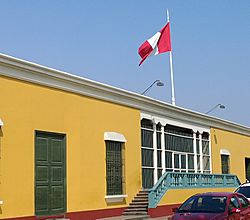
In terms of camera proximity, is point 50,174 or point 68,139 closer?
point 50,174

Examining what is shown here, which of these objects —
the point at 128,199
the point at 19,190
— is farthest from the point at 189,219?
the point at 128,199

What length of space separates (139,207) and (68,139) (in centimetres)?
536

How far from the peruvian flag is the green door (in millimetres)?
11184

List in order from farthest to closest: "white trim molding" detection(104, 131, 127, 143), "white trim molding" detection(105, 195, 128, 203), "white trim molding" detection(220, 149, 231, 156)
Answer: "white trim molding" detection(220, 149, 231, 156)
"white trim molding" detection(104, 131, 127, 143)
"white trim molding" detection(105, 195, 128, 203)

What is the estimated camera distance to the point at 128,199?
2388cm

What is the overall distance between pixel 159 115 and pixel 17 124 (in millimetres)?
10863

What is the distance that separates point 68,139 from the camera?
794 inches

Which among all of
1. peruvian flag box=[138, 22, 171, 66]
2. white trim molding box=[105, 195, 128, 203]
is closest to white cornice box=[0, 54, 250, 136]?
peruvian flag box=[138, 22, 171, 66]

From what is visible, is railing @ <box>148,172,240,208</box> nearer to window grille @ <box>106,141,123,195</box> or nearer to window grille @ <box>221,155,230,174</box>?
window grille @ <box>106,141,123,195</box>

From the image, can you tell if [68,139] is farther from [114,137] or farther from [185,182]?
[185,182]

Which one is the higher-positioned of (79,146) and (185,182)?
(79,146)

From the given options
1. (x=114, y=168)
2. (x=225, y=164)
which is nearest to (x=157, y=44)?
(x=225, y=164)

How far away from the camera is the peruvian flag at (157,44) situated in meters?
30.3

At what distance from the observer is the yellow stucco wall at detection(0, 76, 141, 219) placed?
1741 centimetres
